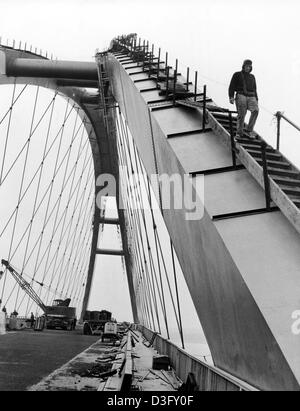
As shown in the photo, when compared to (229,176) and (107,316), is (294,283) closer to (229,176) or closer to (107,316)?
(229,176)

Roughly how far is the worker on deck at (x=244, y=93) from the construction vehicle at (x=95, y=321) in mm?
23383

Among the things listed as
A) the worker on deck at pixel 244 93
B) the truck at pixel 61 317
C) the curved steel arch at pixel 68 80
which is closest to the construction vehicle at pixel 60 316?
the truck at pixel 61 317

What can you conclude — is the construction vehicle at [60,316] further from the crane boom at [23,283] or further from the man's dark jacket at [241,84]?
the man's dark jacket at [241,84]

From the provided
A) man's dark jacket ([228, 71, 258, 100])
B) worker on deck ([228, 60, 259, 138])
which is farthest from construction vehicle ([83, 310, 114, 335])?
man's dark jacket ([228, 71, 258, 100])

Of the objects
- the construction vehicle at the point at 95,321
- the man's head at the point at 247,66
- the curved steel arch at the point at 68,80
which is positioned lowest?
the construction vehicle at the point at 95,321

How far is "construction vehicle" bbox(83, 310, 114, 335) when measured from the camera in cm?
2945

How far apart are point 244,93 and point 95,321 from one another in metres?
27.2

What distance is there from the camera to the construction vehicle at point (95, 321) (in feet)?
96.6

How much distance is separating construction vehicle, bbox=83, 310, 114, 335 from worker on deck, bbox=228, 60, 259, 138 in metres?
23.4

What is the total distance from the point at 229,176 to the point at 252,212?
992 millimetres

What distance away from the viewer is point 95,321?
3250cm

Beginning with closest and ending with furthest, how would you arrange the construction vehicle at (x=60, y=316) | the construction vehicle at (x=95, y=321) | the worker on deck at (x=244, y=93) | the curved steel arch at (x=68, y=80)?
1. the worker on deck at (x=244, y=93)
2. the curved steel arch at (x=68, y=80)
3. the construction vehicle at (x=95, y=321)
4. the construction vehicle at (x=60, y=316)
